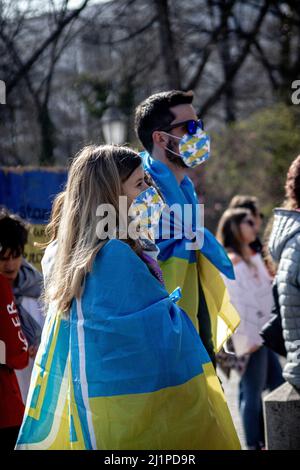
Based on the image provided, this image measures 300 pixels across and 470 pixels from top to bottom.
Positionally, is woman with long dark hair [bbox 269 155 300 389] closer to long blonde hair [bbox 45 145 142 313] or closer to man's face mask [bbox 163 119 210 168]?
man's face mask [bbox 163 119 210 168]

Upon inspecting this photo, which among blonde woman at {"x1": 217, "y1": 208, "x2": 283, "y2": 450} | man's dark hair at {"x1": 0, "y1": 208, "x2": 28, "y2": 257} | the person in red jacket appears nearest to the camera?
the person in red jacket

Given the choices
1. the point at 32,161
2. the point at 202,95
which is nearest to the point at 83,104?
the point at 32,161

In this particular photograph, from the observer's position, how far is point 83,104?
11844 mm

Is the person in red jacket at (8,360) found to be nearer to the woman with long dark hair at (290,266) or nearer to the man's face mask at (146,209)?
the man's face mask at (146,209)

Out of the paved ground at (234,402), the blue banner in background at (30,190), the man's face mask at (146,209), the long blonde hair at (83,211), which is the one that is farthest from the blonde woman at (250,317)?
the long blonde hair at (83,211)

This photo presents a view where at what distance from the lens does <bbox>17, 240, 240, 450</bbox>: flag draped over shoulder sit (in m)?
3.19

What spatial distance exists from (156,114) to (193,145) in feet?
0.86

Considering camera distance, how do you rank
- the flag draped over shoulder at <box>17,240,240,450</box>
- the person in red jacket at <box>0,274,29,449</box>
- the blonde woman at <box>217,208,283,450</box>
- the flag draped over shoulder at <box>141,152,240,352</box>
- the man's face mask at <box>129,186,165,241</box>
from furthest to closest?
the blonde woman at <box>217,208,283,450</box> → the flag draped over shoulder at <box>141,152,240,352</box> → the person in red jacket at <box>0,274,29,449</box> → the man's face mask at <box>129,186,165,241</box> → the flag draped over shoulder at <box>17,240,240,450</box>

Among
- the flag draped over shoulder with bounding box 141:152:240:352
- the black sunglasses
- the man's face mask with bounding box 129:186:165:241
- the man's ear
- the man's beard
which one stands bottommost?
the flag draped over shoulder with bounding box 141:152:240:352

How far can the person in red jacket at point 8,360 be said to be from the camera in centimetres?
420

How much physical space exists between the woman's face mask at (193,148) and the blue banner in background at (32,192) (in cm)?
198

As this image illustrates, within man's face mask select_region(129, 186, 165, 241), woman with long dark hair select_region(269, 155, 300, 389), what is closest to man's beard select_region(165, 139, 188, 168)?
woman with long dark hair select_region(269, 155, 300, 389)

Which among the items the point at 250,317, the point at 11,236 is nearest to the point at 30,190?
the point at 11,236

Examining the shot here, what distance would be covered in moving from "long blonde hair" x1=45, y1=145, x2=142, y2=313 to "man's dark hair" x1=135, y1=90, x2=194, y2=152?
1233 mm
